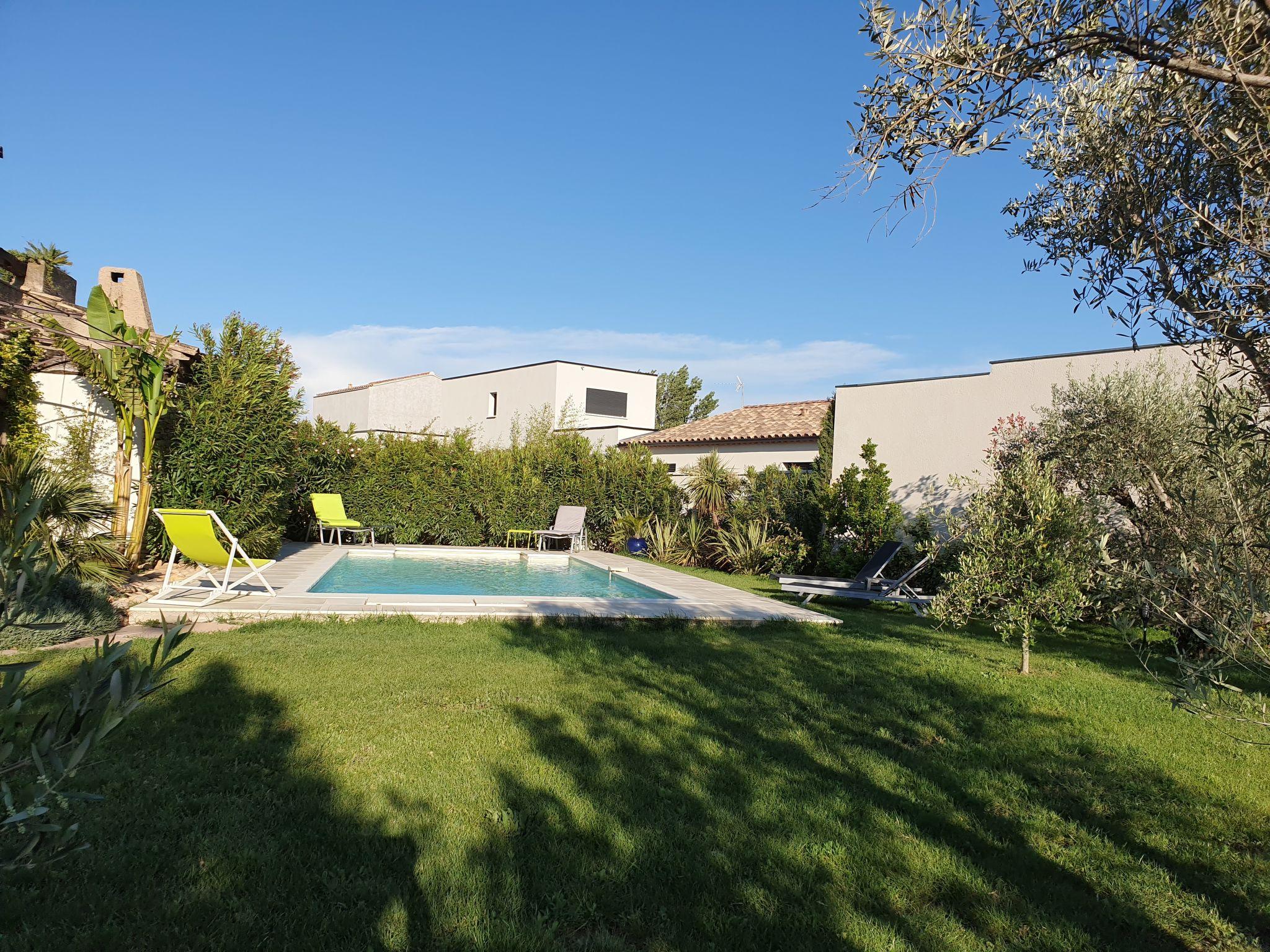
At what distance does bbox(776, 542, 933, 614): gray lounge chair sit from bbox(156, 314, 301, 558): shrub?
9152mm

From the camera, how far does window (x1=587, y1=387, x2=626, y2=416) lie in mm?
36156

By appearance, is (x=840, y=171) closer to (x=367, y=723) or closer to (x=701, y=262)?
(x=367, y=723)

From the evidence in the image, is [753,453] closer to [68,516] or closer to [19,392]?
[68,516]

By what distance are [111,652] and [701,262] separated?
2276 centimetres

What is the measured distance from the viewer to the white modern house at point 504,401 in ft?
114

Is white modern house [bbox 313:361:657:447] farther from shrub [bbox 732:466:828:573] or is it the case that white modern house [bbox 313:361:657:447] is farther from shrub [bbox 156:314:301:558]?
shrub [bbox 156:314:301:558]

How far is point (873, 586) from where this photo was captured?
41.1 ft

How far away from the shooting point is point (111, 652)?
1.71 meters

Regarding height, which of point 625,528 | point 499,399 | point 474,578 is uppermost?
point 499,399

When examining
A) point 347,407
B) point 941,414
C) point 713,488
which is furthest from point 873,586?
point 347,407

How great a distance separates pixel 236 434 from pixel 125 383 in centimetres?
203

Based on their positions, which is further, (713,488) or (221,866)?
(713,488)

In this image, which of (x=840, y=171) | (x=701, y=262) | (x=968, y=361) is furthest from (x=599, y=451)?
(x=840, y=171)

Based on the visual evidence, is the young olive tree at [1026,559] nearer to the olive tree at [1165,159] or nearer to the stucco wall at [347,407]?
the olive tree at [1165,159]
